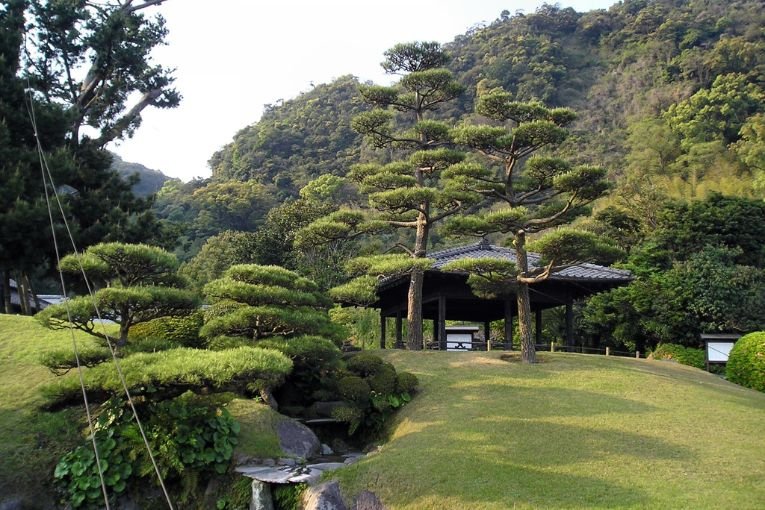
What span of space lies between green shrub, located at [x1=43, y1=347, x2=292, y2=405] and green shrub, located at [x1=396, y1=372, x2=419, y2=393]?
3.05 m

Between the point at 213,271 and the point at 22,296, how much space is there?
11788 mm

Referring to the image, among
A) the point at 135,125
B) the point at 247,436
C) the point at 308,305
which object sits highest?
the point at 135,125

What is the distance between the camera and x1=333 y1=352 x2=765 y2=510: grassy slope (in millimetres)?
7055

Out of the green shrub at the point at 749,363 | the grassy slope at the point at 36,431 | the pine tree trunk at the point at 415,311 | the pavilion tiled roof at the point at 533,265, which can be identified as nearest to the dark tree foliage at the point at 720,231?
the pavilion tiled roof at the point at 533,265

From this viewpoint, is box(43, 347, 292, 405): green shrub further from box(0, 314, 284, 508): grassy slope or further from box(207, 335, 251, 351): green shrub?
box(207, 335, 251, 351): green shrub

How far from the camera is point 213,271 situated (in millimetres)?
27516

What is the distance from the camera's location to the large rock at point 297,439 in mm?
9328

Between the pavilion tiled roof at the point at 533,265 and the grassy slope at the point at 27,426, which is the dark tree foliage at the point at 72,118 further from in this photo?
the pavilion tiled roof at the point at 533,265

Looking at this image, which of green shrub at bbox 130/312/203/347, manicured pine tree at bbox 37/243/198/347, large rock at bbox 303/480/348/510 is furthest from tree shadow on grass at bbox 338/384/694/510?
green shrub at bbox 130/312/203/347

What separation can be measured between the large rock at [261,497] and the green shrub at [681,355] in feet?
46.1

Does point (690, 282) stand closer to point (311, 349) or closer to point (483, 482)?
point (311, 349)

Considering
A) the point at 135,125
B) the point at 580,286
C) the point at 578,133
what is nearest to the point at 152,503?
the point at 580,286

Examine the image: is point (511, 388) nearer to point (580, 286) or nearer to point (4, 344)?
point (580, 286)

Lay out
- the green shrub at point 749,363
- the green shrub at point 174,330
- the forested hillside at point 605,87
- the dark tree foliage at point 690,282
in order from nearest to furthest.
→ 1. the green shrub at point 174,330
2. the green shrub at point 749,363
3. the dark tree foliage at point 690,282
4. the forested hillside at point 605,87
